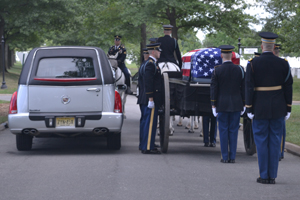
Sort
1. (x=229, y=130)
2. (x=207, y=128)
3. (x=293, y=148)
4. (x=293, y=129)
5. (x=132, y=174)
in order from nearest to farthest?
(x=132, y=174) → (x=229, y=130) → (x=293, y=148) → (x=207, y=128) → (x=293, y=129)

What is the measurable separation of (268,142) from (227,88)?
179 cm

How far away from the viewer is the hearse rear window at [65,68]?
30.7 ft

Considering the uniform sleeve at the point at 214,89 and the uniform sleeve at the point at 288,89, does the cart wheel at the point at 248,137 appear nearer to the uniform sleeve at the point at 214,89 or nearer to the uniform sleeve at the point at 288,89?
the uniform sleeve at the point at 214,89

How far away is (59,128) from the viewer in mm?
9141

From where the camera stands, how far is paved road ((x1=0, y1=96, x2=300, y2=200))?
6.39m

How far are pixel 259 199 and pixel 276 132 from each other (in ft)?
4.36

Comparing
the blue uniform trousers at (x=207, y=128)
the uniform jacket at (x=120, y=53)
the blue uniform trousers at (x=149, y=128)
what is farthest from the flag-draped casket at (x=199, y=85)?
the uniform jacket at (x=120, y=53)

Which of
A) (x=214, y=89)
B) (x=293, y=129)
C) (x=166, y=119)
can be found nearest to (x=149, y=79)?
(x=166, y=119)

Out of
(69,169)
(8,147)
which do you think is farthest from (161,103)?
(8,147)

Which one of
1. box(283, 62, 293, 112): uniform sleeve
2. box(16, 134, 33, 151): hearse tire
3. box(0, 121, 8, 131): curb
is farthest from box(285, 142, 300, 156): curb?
box(0, 121, 8, 131): curb

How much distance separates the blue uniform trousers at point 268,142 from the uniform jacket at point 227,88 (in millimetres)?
1548

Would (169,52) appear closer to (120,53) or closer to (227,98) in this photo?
(227,98)

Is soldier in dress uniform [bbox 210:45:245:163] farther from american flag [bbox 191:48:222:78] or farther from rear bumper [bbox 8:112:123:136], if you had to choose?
rear bumper [bbox 8:112:123:136]

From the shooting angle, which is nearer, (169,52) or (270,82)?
(270,82)
